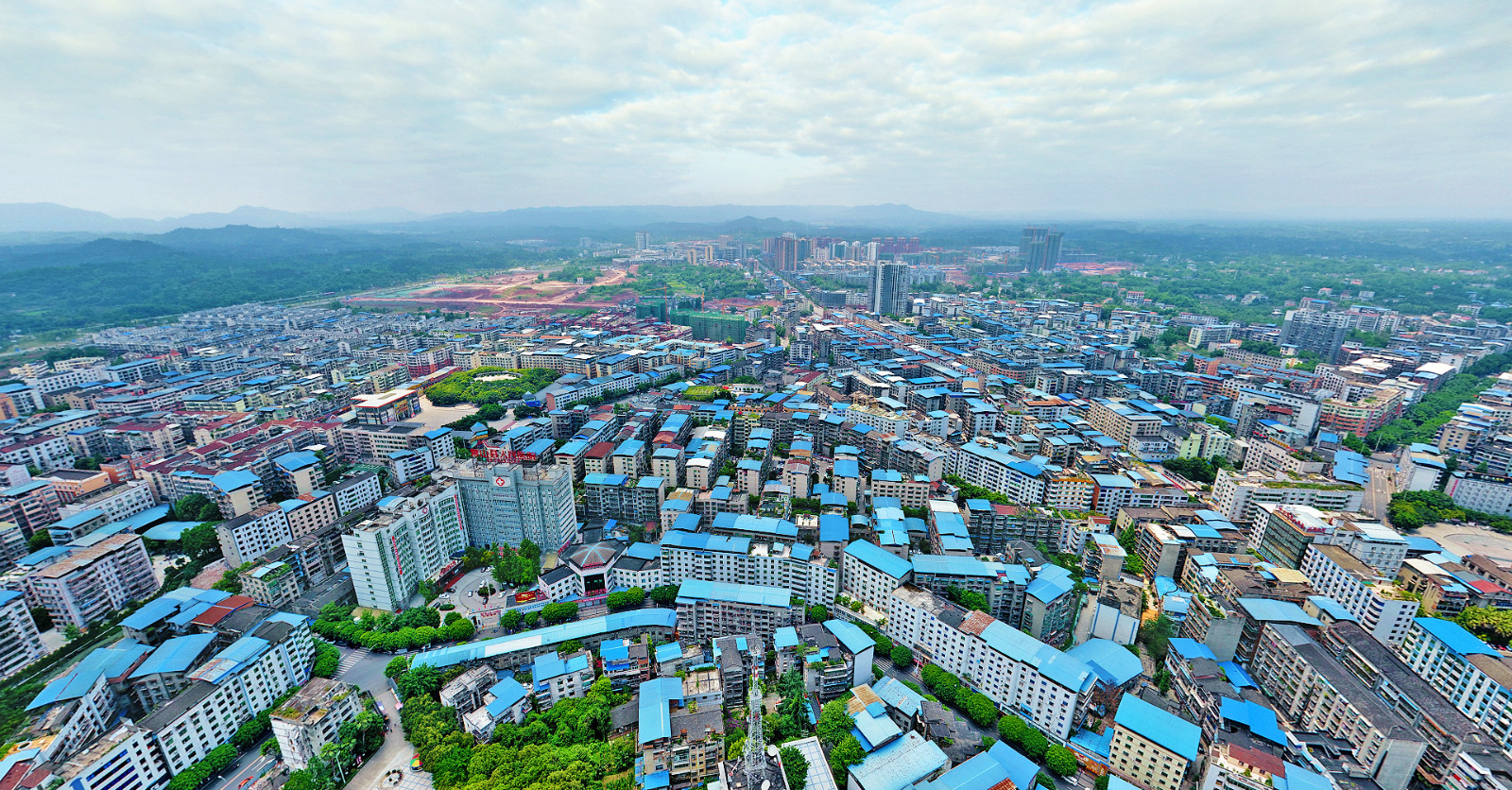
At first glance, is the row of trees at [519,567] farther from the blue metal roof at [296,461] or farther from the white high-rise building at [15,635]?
the white high-rise building at [15,635]

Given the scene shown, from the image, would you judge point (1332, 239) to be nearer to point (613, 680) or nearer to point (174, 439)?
point (613, 680)

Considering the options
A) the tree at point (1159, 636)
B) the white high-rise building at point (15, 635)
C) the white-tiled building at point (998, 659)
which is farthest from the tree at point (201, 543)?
the tree at point (1159, 636)

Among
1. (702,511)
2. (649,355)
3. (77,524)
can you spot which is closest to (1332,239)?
(649,355)

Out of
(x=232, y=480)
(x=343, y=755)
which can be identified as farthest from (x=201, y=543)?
(x=343, y=755)

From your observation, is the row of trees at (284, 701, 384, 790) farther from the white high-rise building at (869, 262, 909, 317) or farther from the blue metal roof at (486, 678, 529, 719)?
the white high-rise building at (869, 262, 909, 317)

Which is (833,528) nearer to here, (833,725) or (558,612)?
(833,725)

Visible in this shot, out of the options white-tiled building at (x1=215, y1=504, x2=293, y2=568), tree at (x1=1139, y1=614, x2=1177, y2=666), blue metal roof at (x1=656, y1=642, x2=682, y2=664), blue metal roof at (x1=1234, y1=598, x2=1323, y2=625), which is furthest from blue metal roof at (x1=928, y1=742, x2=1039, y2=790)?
white-tiled building at (x1=215, y1=504, x2=293, y2=568)
